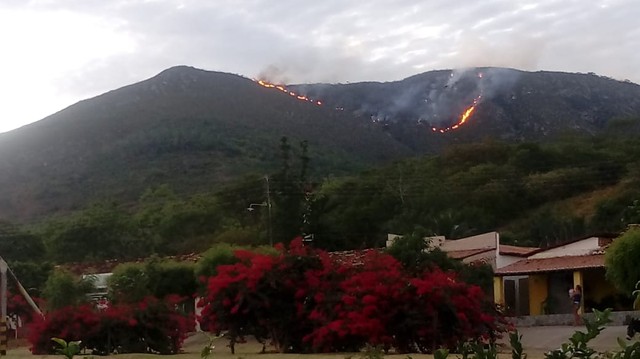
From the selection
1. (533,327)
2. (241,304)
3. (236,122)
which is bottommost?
(533,327)

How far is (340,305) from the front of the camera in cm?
1574

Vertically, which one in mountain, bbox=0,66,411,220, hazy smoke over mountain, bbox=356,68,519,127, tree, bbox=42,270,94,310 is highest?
hazy smoke over mountain, bbox=356,68,519,127

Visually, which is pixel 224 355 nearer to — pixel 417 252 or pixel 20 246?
pixel 417 252

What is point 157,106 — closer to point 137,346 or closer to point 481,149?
point 481,149

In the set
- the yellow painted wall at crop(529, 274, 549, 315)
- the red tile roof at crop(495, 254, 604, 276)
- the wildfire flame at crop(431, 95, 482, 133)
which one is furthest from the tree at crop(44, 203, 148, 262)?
the wildfire flame at crop(431, 95, 482, 133)

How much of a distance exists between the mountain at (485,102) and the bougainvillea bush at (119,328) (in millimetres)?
88865

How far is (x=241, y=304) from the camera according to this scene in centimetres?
1662

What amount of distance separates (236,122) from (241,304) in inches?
3227

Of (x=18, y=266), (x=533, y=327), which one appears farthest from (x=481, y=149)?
(x=533, y=327)

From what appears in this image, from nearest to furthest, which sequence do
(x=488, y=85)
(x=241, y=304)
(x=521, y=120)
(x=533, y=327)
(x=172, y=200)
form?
(x=241, y=304) → (x=533, y=327) → (x=172, y=200) → (x=521, y=120) → (x=488, y=85)

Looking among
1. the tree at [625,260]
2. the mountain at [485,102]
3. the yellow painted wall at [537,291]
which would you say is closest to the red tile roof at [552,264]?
the yellow painted wall at [537,291]

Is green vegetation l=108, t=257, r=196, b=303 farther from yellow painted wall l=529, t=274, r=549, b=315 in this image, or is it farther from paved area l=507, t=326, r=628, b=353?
paved area l=507, t=326, r=628, b=353

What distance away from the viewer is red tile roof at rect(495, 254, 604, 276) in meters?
28.5

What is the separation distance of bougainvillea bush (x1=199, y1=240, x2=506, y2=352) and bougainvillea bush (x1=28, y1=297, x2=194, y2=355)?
1264 millimetres
